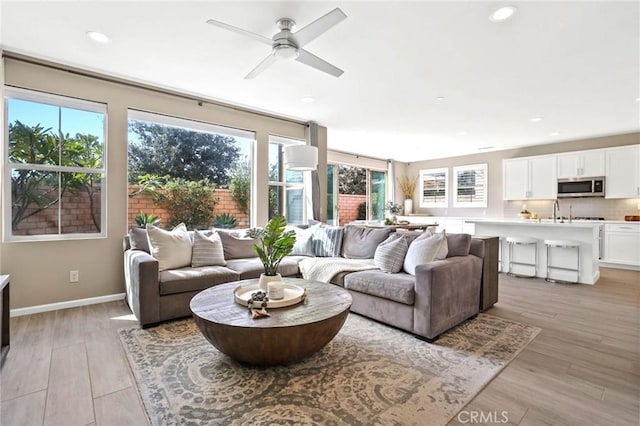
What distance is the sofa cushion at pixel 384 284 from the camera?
2650mm

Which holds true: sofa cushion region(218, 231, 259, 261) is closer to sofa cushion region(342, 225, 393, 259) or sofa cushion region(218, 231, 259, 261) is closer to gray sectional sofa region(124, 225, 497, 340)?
gray sectional sofa region(124, 225, 497, 340)

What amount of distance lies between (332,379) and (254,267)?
184 cm

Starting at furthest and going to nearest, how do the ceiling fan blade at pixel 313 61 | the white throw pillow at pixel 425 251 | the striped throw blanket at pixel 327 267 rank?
the striped throw blanket at pixel 327 267
the white throw pillow at pixel 425 251
the ceiling fan blade at pixel 313 61

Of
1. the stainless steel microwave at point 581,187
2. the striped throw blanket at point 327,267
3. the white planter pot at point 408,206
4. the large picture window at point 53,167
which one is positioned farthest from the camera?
the white planter pot at point 408,206

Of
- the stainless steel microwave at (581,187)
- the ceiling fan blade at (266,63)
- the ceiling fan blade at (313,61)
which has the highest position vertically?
the ceiling fan blade at (266,63)

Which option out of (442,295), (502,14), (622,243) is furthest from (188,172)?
(622,243)

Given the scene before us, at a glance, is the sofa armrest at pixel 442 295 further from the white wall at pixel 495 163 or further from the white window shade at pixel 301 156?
the white wall at pixel 495 163

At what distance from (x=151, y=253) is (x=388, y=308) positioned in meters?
2.52

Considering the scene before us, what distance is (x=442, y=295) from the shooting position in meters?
2.62

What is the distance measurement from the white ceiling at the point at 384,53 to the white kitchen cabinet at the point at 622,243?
Result: 6.85 feet

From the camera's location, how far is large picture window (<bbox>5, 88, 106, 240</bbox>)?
3.20 meters

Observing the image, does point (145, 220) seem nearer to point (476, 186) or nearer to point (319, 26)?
point (319, 26)

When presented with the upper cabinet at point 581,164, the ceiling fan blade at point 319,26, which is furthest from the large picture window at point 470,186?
the ceiling fan blade at point 319,26

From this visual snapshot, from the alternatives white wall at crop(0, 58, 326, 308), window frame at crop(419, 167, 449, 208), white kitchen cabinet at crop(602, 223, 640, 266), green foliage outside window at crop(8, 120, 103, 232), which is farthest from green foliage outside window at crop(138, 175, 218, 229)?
white kitchen cabinet at crop(602, 223, 640, 266)
